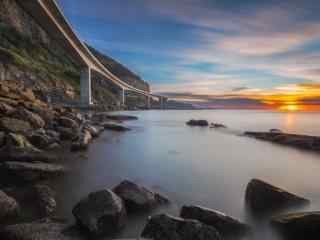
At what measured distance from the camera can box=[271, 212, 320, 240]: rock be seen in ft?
14.2

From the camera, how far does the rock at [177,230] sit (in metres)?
4.10

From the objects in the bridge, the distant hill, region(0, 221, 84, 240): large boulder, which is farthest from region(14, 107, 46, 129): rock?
the distant hill

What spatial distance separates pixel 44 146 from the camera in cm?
1223

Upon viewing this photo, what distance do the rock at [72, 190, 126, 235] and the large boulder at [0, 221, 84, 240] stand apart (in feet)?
1.06

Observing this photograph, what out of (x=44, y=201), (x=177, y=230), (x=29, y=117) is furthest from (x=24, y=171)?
(x=29, y=117)

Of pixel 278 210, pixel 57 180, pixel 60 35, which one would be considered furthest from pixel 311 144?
pixel 60 35

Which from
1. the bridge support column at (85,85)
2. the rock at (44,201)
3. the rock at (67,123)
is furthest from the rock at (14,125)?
the bridge support column at (85,85)

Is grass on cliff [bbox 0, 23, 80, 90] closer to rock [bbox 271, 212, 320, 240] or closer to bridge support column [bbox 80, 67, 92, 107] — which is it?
bridge support column [bbox 80, 67, 92, 107]

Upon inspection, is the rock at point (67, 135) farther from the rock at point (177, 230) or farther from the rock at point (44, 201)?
the rock at point (177, 230)

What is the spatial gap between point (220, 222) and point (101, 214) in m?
2.27

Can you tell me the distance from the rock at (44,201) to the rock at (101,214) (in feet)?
3.12

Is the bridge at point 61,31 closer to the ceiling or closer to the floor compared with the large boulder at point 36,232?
closer to the ceiling

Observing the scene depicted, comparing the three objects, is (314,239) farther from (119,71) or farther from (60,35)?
(119,71)

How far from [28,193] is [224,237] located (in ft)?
15.4
